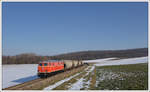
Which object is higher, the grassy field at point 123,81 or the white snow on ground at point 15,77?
the grassy field at point 123,81

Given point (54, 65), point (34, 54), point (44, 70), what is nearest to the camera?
point (44, 70)

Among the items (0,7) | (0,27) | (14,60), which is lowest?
(14,60)

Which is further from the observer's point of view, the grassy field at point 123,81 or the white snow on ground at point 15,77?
the white snow on ground at point 15,77

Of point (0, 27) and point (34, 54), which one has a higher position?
point (0, 27)

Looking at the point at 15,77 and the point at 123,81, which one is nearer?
the point at 123,81

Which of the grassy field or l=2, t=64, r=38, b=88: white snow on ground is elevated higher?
the grassy field

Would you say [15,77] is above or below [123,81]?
below

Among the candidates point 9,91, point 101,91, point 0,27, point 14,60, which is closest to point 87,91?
point 101,91

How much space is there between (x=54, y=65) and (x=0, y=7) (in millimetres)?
15196

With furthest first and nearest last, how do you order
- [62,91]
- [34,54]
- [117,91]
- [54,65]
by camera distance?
[34,54] < [54,65] < [62,91] < [117,91]

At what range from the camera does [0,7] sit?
44.7 feet

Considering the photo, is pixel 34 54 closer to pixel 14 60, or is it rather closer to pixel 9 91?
pixel 14 60

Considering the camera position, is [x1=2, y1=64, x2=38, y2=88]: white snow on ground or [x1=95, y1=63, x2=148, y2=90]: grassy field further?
[x1=2, y1=64, x2=38, y2=88]: white snow on ground

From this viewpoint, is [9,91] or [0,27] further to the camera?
[9,91]
